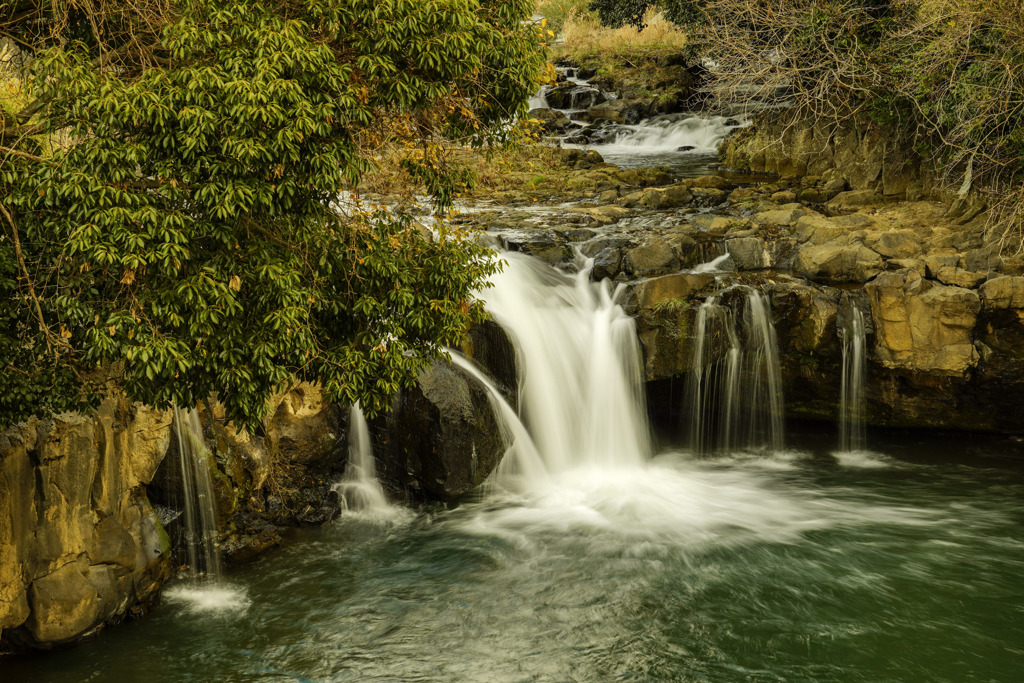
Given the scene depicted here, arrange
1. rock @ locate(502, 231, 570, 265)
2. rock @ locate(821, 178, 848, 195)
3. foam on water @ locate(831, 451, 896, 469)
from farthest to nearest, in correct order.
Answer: rock @ locate(821, 178, 848, 195) < rock @ locate(502, 231, 570, 265) < foam on water @ locate(831, 451, 896, 469)

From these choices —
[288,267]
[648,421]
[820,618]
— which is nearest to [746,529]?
[820,618]

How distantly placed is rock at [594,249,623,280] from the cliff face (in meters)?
9.16

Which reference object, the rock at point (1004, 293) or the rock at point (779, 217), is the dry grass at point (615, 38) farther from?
the rock at point (1004, 293)

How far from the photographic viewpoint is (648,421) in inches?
622

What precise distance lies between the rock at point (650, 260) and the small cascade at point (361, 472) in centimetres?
640

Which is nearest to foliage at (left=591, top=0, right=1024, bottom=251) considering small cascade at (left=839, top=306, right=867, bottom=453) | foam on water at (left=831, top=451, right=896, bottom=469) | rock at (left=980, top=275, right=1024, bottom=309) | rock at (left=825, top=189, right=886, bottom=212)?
rock at (left=980, top=275, right=1024, bottom=309)

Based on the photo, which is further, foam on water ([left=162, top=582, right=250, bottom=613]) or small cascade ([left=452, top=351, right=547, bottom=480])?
small cascade ([left=452, top=351, right=547, bottom=480])

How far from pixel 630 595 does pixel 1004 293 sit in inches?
355

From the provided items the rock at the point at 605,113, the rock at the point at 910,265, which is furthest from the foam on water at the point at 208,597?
the rock at the point at 605,113

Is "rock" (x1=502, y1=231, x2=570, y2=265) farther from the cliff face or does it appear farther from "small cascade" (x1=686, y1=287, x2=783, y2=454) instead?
the cliff face

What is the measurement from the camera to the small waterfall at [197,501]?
11.0m

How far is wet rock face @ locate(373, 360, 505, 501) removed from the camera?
12641mm

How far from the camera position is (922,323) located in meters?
15.0

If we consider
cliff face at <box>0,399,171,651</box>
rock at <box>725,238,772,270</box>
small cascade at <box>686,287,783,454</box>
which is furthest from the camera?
rock at <box>725,238,772,270</box>
